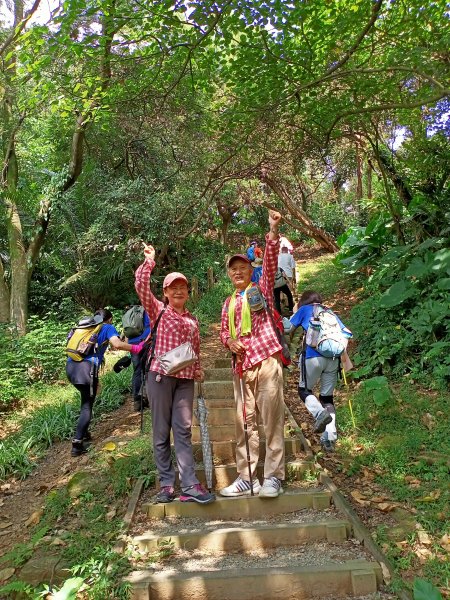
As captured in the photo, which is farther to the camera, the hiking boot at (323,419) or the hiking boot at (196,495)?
the hiking boot at (323,419)

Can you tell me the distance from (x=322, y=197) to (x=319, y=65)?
18536 mm

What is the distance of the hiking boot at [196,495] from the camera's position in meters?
3.73

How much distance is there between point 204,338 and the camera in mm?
10539

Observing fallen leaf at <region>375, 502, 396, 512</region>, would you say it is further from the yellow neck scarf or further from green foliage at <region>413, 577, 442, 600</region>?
the yellow neck scarf

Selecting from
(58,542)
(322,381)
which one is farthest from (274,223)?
(58,542)

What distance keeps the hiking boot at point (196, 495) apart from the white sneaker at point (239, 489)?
119 mm

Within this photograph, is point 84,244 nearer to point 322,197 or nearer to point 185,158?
point 185,158

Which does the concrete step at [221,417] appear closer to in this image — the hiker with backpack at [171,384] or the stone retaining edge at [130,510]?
the stone retaining edge at [130,510]

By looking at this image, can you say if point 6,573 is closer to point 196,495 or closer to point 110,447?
point 196,495

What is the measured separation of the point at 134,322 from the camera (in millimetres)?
5750

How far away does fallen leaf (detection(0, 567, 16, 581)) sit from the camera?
11.3ft

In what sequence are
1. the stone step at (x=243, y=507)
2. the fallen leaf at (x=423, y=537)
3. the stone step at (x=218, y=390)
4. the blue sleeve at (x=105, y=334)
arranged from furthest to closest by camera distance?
the stone step at (x=218, y=390), the blue sleeve at (x=105, y=334), the stone step at (x=243, y=507), the fallen leaf at (x=423, y=537)

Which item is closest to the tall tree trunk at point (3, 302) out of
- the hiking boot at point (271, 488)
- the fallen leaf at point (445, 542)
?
the hiking boot at point (271, 488)

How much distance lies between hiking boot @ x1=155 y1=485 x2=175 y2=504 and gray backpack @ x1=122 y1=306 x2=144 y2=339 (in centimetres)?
229
